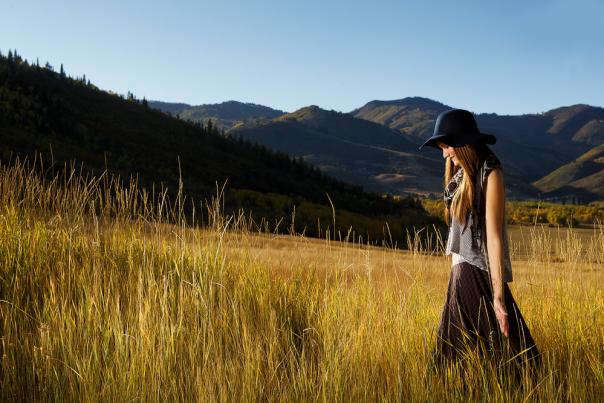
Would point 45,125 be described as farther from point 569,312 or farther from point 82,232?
point 569,312

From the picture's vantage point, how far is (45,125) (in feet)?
88.6

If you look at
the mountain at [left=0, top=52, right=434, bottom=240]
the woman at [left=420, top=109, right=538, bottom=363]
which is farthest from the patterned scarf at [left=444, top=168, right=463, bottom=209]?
the mountain at [left=0, top=52, right=434, bottom=240]

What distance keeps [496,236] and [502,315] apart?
0.35 metres

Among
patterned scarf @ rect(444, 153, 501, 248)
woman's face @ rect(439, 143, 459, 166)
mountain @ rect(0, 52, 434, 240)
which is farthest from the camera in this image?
mountain @ rect(0, 52, 434, 240)

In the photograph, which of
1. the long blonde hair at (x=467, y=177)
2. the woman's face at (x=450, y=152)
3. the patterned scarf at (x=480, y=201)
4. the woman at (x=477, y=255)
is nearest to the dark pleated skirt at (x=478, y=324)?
the woman at (x=477, y=255)

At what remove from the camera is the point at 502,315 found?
2.80 metres

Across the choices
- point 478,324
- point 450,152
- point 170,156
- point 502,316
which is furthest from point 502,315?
point 170,156

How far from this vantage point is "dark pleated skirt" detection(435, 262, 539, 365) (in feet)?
9.52

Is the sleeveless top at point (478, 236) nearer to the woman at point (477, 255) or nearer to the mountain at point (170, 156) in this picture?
the woman at point (477, 255)

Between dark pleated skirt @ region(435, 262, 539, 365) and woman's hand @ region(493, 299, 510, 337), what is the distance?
6 centimetres

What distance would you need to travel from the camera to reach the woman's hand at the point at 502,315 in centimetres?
280

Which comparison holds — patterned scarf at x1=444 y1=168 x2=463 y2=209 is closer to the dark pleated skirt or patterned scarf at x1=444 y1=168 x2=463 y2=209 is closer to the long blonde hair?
the long blonde hair

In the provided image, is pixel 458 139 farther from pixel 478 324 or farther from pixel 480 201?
pixel 478 324

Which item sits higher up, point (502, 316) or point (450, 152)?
point (450, 152)
